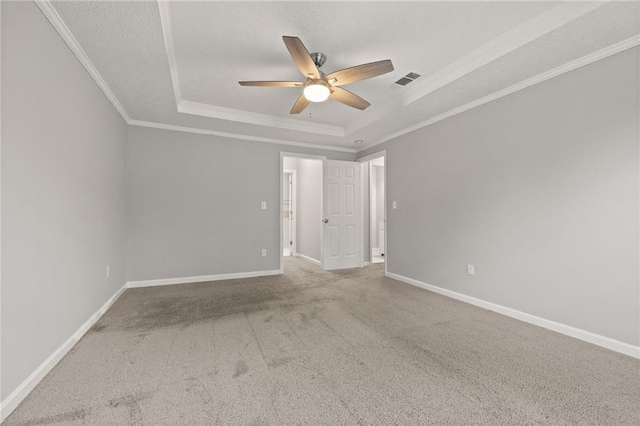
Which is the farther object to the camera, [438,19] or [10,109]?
[438,19]

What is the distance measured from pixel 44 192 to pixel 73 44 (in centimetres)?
121

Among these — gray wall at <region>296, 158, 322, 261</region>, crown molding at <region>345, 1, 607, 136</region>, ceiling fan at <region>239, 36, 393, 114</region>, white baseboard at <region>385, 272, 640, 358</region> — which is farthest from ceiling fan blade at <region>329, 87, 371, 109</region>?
gray wall at <region>296, 158, 322, 261</region>

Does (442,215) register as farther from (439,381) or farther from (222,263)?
(222,263)

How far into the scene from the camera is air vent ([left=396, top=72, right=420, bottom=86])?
9.64 feet

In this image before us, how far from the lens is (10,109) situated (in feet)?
4.84

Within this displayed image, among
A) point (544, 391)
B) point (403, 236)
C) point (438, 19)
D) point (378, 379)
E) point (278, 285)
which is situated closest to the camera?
point (544, 391)

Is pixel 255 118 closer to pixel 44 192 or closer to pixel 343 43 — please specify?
pixel 343 43

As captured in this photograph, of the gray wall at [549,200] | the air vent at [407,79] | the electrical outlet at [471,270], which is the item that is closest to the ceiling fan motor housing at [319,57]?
the air vent at [407,79]

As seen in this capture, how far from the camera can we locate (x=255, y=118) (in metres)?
4.06

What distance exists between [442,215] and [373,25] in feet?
7.97

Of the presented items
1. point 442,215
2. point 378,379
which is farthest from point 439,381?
point 442,215

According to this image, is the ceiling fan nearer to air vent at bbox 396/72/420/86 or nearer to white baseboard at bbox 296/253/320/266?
air vent at bbox 396/72/420/86

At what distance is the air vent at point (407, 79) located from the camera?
2.94 meters

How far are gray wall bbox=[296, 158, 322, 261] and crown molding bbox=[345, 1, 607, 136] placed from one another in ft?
8.47
